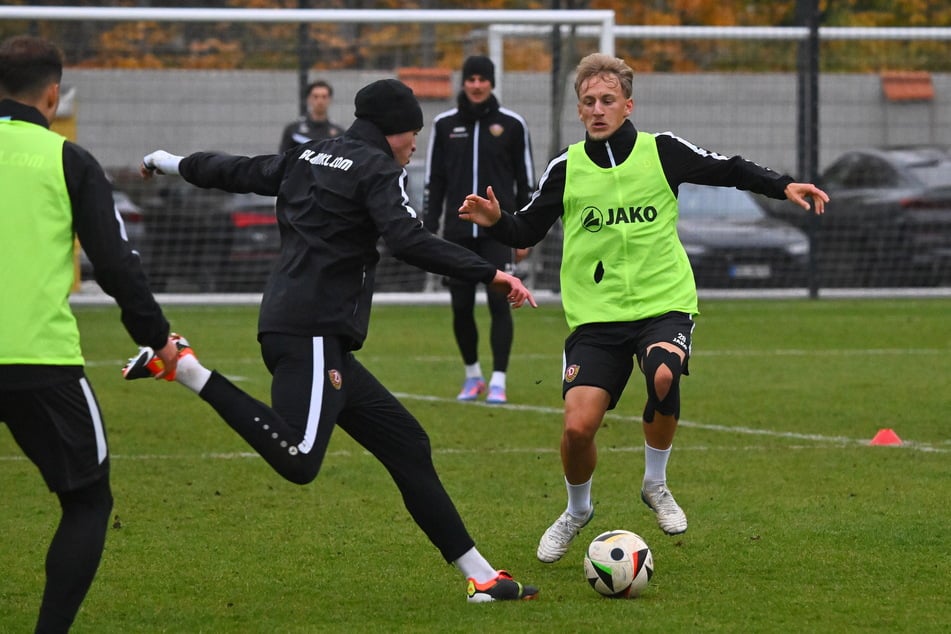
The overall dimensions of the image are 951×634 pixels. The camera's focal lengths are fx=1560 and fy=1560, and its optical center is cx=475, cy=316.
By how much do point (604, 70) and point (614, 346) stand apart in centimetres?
116

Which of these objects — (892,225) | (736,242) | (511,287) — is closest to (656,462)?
(511,287)

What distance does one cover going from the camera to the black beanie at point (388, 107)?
562cm

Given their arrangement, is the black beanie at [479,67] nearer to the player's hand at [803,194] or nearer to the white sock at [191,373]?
the player's hand at [803,194]

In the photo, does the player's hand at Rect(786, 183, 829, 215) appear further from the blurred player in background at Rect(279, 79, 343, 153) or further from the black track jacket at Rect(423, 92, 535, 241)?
the blurred player in background at Rect(279, 79, 343, 153)

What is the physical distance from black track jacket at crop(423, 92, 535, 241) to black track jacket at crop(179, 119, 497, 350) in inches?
225

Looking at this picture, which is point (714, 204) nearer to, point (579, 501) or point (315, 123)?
point (315, 123)

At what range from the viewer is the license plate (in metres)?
19.1

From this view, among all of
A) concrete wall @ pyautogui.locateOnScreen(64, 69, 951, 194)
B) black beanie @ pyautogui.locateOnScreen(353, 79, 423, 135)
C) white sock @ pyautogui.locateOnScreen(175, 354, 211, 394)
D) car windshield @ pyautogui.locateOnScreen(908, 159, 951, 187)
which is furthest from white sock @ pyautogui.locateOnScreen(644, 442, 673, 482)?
car windshield @ pyautogui.locateOnScreen(908, 159, 951, 187)

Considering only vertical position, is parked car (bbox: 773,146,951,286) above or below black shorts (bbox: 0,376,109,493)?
below

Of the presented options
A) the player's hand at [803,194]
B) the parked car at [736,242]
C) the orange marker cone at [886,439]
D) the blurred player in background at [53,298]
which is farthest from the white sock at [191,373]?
the parked car at [736,242]

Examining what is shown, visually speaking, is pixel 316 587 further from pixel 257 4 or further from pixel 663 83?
pixel 257 4

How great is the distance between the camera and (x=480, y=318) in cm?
1650

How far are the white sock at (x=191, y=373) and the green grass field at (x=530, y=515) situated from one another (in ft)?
2.83

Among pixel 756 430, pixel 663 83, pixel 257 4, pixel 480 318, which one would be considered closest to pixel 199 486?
pixel 756 430
